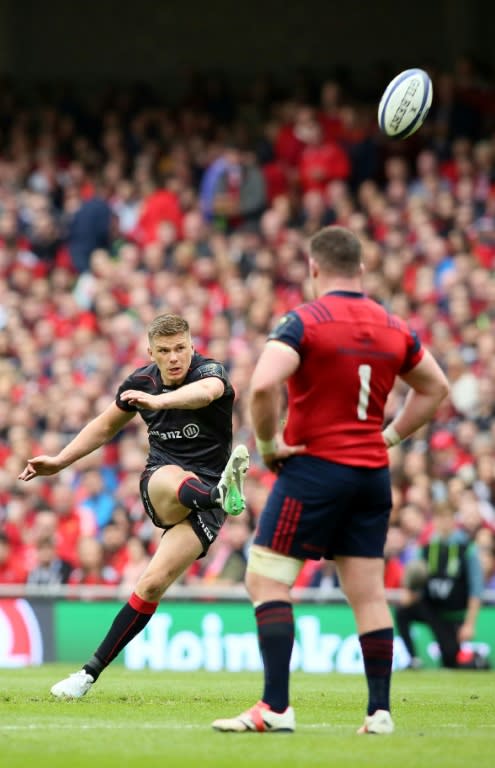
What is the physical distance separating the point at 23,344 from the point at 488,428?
24.0 feet

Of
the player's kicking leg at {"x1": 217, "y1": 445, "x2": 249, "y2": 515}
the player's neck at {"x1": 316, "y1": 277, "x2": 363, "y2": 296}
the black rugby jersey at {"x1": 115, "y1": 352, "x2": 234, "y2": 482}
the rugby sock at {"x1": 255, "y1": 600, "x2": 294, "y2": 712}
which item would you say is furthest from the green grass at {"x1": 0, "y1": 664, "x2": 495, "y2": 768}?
the player's neck at {"x1": 316, "y1": 277, "x2": 363, "y2": 296}

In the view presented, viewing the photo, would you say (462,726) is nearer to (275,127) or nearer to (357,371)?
(357,371)

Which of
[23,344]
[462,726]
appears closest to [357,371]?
[462,726]

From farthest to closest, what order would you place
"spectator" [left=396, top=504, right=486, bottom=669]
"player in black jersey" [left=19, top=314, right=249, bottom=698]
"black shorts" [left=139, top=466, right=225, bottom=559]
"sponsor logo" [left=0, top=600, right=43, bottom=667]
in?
"sponsor logo" [left=0, top=600, right=43, bottom=667]
"spectator" [left=396, top=504, right=486, bottom=669]
"black shorts" [left=139, top=466, right=225, bottom=559]
"player in black jersey" [left=19, top=314, right=249, bottom=698]

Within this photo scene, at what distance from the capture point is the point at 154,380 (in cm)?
960

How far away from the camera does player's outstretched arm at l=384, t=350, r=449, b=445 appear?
7602mm

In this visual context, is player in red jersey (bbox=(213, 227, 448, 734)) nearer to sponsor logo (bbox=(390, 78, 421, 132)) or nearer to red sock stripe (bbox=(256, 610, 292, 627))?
red sock stripe (bbox=(256, 610, 292, 627))

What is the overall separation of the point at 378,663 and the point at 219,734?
822 millimetres

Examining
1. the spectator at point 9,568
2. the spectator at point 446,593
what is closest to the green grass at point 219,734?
the spectator at point 446,593

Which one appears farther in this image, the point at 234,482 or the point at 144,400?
the point at 234,482

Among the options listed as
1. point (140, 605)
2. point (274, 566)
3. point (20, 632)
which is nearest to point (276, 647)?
point (274, 566)

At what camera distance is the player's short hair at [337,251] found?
23.9 feet

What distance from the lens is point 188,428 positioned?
9625mm

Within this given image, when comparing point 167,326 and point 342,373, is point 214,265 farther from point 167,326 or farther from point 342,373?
A: point 342,373
